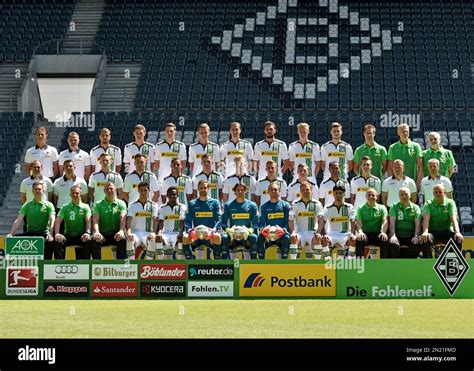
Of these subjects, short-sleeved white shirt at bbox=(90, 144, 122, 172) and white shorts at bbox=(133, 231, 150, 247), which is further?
short-sleeved white shirt at bbox=(90, 144, 122, 172)

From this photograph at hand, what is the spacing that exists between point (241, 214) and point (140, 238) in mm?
1869

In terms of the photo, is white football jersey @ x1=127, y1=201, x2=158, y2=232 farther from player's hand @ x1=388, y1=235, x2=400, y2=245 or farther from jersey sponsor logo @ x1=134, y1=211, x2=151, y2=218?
player's hand @ x1=388, y1=235, x2=400, y2=245

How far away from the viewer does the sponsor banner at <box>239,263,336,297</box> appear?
17000mm

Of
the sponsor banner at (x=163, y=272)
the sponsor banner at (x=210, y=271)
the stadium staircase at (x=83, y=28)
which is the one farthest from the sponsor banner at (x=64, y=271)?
the stadium staircase at (x=83, y=28)

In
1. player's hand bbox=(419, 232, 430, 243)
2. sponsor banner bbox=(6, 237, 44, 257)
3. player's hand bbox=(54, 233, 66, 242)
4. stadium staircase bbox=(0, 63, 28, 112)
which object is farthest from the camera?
stadium staircase bbox=(0, 63, 28, 112)

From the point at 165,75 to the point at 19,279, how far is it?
61.6ft

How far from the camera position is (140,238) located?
729 inches

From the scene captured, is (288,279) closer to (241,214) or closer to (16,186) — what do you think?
(241,214)

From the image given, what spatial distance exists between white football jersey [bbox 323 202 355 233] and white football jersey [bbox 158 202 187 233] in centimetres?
243

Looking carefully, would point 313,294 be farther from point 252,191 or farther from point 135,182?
point 135,182

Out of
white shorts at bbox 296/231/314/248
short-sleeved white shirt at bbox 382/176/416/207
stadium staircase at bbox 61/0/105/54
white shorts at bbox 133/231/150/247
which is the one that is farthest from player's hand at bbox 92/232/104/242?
A: stadium staircase at bbox 61/0/105/54

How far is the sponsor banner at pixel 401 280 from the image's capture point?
16.8 m
